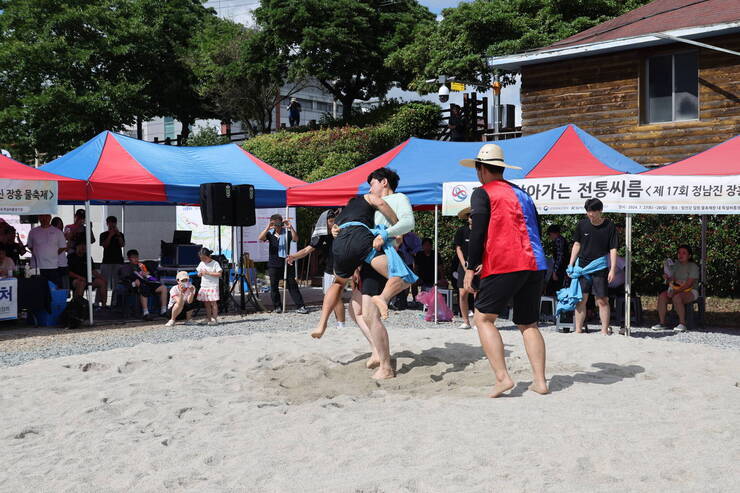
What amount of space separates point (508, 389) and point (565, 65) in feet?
44.1

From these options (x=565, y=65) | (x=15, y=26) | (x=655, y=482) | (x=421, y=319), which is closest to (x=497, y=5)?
(x=565, y=65)

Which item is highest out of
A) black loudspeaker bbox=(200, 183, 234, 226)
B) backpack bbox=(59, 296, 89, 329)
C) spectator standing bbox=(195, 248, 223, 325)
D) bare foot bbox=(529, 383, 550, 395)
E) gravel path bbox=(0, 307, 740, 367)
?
black loudspeaker bbox=(200, 183, 234, 226)

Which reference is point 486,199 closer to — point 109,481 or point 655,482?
point 655,482

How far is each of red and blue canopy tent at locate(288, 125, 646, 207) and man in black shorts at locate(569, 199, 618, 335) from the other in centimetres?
92

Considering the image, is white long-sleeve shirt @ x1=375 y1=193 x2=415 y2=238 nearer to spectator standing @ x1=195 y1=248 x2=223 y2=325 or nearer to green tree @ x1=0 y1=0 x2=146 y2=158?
spectator standing @ x1=195 y1=248 x2=223 y2=325

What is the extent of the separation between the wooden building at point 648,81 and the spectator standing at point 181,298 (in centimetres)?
975

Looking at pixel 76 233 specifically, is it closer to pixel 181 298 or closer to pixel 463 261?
pixel 181 298

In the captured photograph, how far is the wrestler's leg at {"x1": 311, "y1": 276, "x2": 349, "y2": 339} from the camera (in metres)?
6.19

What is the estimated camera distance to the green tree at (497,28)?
22016mm

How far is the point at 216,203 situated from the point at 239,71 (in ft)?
69.7

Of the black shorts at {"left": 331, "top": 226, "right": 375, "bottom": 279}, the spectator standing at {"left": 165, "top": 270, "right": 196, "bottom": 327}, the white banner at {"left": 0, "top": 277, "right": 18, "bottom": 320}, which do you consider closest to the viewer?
the black shorts at {"left": 331, "top": 226, "right": 375, "bottom": 279}

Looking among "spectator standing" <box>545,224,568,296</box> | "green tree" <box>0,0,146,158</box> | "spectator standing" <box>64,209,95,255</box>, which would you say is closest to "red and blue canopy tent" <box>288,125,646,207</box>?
"spectator standing" <box>545,224,568,296</box>

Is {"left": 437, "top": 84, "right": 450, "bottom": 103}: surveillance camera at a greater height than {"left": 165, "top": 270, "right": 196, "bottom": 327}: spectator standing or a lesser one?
greater

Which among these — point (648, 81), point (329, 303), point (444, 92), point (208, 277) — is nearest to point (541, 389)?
point (329, 303)
